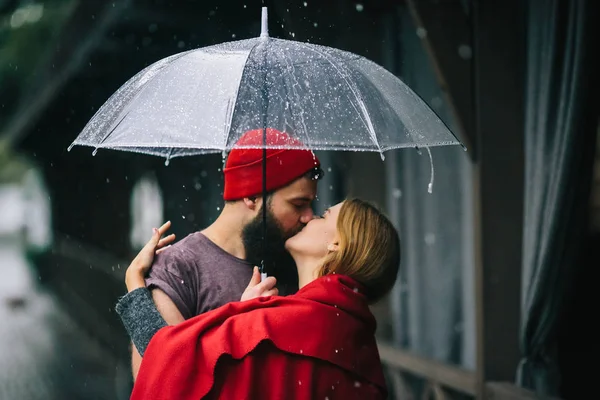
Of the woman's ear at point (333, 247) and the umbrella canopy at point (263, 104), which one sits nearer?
the umbrella canopy at point (263, 104)

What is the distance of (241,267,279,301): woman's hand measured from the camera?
10.8 ft

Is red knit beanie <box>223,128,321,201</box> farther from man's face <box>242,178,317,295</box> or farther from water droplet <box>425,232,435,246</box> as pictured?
water droplet <box>425,232,435,246</box>

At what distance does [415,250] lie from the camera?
7371 millimetres

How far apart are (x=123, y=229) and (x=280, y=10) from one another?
67.9 feet

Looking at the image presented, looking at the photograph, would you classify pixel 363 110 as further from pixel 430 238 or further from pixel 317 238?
pixel 430 238

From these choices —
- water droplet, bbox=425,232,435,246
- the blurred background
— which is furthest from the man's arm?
water droplet, bbox=425,232,435,246

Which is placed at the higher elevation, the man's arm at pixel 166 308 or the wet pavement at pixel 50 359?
the man's arm at pixel 166 308

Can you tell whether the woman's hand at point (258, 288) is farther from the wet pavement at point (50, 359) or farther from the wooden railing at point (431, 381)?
the wet pavement at point (50, 359)

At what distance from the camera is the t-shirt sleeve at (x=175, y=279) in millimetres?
3350

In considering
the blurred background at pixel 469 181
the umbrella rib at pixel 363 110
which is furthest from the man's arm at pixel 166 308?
the blurred background at pixel 469 181

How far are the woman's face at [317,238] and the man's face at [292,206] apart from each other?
0.05m

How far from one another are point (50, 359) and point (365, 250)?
1125cm

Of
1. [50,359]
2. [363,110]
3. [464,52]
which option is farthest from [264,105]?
[50,359]

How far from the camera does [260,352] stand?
3.17 m
